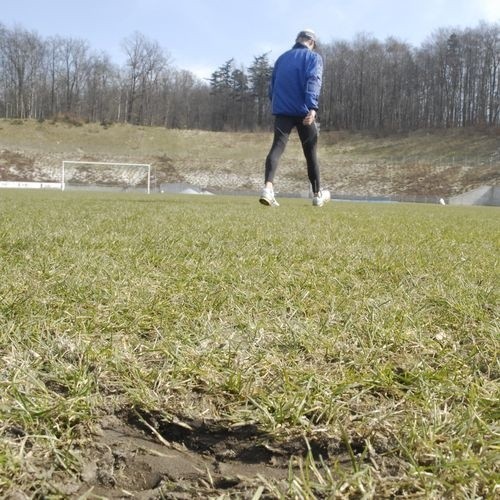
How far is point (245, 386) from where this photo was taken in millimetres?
1062

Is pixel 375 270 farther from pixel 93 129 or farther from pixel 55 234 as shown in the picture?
pixel 93 129

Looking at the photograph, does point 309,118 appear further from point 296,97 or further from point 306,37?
point 306,37

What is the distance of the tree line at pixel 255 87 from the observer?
69.2 meters

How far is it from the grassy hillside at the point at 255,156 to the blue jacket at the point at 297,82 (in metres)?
40.8

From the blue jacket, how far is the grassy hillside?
4084cm

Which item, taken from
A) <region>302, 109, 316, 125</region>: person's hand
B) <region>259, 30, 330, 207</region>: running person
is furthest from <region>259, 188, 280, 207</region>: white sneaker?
<region>302, 109, 316, 125</region>: person's hand

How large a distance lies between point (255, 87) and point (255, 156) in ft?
99.6

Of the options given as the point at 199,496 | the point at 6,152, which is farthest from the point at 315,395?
the point at 6,152

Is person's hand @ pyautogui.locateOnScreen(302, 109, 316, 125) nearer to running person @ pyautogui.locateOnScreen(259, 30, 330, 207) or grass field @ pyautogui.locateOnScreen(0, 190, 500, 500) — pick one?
running person @ pyautogui.locateOnScreen(259, 30, 330, 207)

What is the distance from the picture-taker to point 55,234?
3375 millimetres

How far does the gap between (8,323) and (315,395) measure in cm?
86

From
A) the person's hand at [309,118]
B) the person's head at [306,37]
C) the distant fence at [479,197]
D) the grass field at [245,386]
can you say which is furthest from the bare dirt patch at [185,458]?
the distant fence at [479,197]

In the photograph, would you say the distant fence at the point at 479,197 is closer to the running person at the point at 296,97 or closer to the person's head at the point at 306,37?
the person's head at the point at 306,37

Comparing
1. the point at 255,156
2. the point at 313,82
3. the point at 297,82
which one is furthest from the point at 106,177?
the point at 313,82
